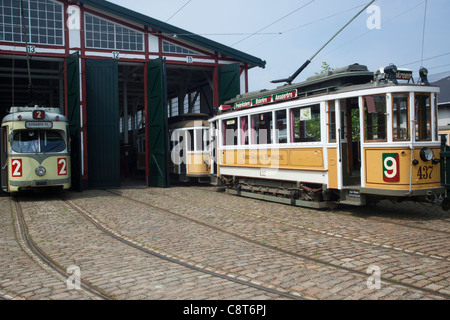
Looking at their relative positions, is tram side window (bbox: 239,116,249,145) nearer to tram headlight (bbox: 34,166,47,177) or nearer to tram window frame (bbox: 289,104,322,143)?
tram window frame (bbox: 289,104,322,143)

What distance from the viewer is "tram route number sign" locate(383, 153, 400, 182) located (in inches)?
350

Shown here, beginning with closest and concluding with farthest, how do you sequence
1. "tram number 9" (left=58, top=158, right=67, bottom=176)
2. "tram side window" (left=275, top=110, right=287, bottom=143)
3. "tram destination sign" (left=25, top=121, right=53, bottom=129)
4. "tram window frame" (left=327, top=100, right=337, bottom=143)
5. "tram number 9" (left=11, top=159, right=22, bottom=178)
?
"tram window frame" (left=327, top=100, right=337, bottom=143), "tram side window" (left=275, top=110, right=287, bottom=143), "tram number 9" (left=11, top=159, right=22, bottom=178), "tram destination sign" (left=25, top=121, right=53, bottom=129), "tram number 9" (left=58, top=158, right=67, bottom=176)

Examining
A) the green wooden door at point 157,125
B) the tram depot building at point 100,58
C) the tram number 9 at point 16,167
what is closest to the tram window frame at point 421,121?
the tram number 9 at point 16,167

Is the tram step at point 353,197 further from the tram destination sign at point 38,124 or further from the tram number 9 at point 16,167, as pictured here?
the tram number 9 at point 16,167

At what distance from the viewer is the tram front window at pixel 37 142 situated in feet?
46.0

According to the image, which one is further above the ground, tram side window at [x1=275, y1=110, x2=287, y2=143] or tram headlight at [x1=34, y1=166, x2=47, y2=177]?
tram side window at [x1=275, y1=110, x2=287, y2=143]

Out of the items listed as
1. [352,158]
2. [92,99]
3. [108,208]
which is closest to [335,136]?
[352,158]

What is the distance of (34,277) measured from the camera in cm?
548

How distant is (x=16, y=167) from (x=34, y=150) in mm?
766

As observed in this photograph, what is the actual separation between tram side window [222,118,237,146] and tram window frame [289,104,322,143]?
314cm

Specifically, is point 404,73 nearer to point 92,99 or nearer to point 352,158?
point 352,158

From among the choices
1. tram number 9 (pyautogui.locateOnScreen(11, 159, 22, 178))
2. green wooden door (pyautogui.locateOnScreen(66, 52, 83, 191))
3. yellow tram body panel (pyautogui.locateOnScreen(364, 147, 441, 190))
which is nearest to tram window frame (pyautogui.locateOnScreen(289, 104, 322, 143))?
yellow tram body panel (pyautogui.locateOnScreen(364, 147, 441, 190))

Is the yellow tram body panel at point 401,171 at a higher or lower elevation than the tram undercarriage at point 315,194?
higher

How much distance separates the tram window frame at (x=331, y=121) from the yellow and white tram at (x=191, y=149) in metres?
8.87
